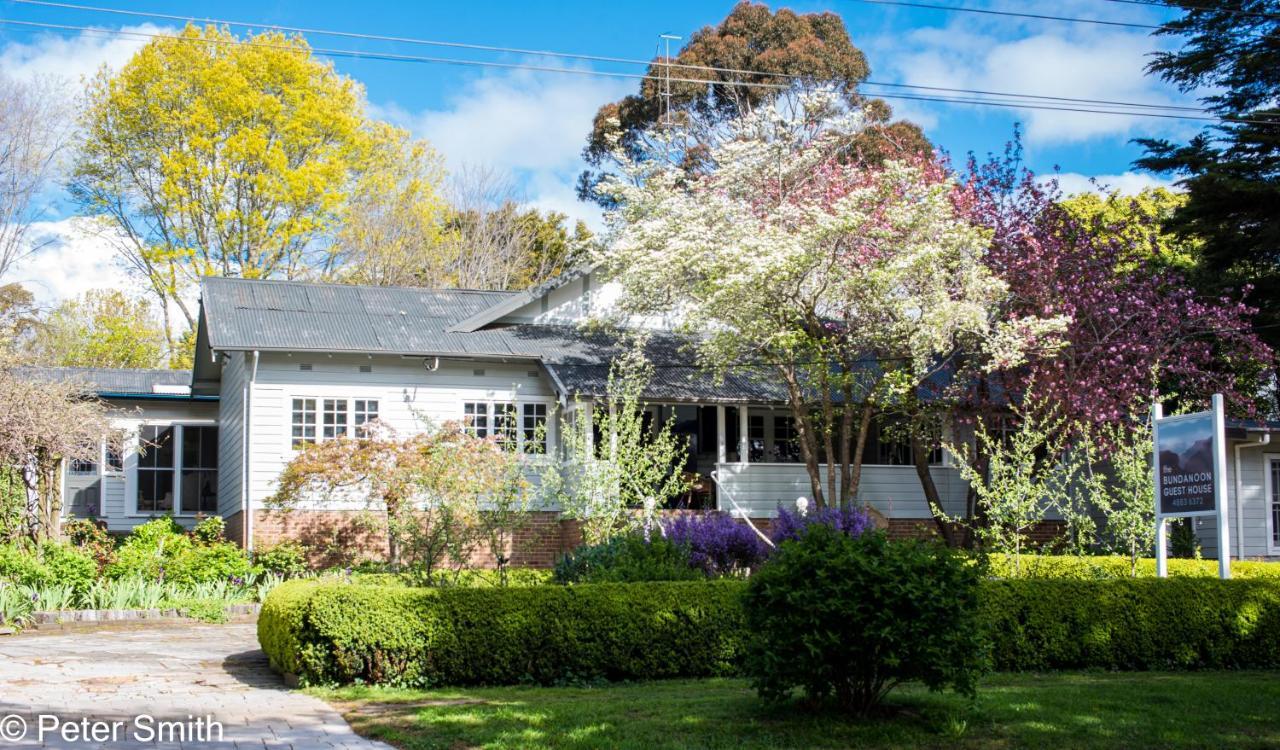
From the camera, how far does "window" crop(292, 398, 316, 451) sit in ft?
64.6

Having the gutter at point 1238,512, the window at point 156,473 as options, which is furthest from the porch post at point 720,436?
the window at point 156,473

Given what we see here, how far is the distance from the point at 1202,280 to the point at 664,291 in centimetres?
1025

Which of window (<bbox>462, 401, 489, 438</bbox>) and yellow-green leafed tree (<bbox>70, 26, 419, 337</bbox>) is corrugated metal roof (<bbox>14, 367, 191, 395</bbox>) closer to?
yellow-green leafed tree (<bbox>70, 26, 419, 337</bbox>)

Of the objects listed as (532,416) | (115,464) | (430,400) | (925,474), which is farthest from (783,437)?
(115,464)

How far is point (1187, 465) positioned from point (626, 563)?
6351 millimetres

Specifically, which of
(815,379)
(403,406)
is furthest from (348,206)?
(815,379)

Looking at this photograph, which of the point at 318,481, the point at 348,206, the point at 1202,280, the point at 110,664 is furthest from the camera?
the point at 348,206

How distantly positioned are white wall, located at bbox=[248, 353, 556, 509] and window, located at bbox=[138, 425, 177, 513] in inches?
194

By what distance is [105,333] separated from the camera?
38969mm

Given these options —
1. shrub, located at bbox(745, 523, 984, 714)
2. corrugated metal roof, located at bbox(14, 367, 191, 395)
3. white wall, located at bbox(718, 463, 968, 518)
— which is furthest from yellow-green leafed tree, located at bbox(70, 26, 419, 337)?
shrub, located at bbox(745, 523, 984, 714)

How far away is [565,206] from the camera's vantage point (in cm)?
4047

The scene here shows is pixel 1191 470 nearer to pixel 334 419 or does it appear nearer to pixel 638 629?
pixel 638 629

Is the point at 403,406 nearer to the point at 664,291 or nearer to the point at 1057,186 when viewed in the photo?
the point at 664,291

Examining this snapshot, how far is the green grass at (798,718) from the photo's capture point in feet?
26.0
